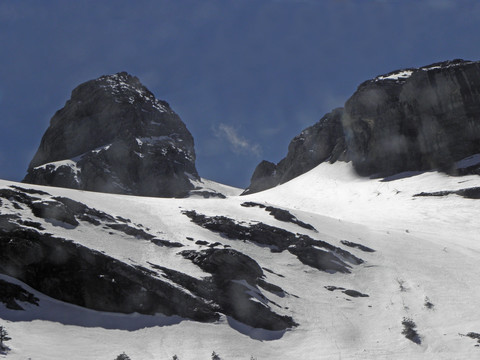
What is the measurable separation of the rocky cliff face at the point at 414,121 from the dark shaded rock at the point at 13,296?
5019cm

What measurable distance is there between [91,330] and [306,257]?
13269 millimetres

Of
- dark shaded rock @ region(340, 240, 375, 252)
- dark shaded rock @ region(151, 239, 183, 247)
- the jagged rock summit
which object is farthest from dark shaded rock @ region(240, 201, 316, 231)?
the jagged rock summit

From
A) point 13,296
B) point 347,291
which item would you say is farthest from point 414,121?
point 13,296

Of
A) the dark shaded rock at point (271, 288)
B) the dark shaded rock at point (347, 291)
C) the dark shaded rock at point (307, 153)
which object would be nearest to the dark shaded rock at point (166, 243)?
the dark shaded rock at point (271, 288)

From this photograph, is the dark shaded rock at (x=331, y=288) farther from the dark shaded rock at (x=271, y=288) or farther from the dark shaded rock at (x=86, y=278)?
the dark shaded rock at (x=86, y=278)

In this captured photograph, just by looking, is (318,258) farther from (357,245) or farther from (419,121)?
(419,121)

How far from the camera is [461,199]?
5044cm

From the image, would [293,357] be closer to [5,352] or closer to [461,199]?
[5,352]

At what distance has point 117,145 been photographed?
334 feet

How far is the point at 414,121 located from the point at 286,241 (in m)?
46.0

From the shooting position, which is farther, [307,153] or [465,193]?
[307,153]

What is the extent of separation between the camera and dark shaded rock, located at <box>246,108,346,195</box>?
293 ft

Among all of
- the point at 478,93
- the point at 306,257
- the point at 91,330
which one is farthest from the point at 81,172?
the point at 91,330

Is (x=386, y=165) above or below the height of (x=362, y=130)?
below
